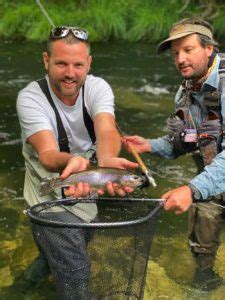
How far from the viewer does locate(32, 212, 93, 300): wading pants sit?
2.94 metres

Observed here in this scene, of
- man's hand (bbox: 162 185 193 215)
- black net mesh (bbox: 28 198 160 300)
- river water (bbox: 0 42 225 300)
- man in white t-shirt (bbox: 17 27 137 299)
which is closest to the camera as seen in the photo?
black net mesh (bbox: 28 198 160 300)

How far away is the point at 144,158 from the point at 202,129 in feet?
12.5

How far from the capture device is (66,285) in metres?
3.11

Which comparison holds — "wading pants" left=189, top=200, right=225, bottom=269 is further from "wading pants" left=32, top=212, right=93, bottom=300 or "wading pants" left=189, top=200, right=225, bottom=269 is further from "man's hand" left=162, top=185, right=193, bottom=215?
"wading pants" left=32, top=212, right=93, bottom=300

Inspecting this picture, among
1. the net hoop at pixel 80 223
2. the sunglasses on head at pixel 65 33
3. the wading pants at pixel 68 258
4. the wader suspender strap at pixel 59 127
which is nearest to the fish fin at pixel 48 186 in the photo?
the net hoop at pixel 80 223

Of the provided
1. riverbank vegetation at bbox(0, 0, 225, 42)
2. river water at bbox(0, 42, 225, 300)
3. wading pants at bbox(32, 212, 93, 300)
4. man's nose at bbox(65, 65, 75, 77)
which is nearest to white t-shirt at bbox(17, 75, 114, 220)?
man's nose at bbox(65, 65, 75, 77)

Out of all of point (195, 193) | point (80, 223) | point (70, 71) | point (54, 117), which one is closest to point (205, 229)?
point (195, 193)

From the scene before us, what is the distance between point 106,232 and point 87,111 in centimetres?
109

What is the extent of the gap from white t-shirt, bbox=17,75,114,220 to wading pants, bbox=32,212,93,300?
0.46m

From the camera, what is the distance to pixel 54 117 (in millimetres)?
3564

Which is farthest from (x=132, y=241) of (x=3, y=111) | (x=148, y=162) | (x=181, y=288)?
(x=3, y=111)

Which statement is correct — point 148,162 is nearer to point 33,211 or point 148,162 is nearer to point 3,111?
point 3,111

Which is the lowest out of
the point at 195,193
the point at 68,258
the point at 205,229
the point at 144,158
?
the point at 144,158

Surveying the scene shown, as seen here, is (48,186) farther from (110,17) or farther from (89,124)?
(110,17)
